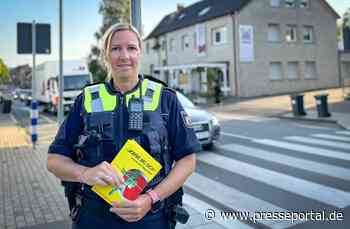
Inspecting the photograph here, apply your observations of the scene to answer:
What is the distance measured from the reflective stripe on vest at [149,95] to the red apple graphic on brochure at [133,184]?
14.0 inches

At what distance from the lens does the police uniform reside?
6.26ft

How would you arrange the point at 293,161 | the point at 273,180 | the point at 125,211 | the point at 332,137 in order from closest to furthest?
the point at 125,211 < the point at 273,180 < the point at 293,161 < the point at 332,137

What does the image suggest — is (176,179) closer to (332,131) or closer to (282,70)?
(332,131)

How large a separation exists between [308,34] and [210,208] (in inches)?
1257

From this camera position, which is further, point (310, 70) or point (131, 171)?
point (310, 70)

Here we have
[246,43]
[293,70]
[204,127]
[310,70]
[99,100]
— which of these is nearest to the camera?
[99,100]

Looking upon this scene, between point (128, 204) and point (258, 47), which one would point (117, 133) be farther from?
point (258, 47)

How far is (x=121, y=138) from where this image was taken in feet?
6.26

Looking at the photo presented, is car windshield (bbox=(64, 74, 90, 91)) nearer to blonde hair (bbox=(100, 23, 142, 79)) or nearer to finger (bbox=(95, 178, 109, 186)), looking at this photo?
blonde hair (bbox=(100, 23, 142, 79))

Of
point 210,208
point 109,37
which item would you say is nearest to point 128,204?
point 109,37

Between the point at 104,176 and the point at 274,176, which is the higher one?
the point at 104,176

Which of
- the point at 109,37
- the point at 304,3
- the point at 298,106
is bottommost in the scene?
the point at 298,106

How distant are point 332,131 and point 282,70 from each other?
20.0 m

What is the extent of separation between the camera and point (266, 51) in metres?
30.3
